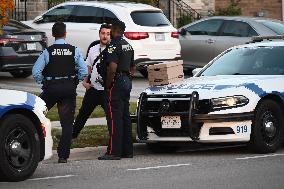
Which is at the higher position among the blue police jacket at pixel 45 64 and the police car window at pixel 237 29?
the blue police jacket at pixel 45 64

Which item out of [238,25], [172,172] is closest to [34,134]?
[172,172]

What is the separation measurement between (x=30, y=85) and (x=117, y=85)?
30.6ft

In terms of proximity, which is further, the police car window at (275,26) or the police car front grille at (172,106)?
the police car window at (275,26)

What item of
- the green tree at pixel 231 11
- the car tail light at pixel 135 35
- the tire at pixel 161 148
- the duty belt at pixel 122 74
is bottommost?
the tire at pixel 161 148

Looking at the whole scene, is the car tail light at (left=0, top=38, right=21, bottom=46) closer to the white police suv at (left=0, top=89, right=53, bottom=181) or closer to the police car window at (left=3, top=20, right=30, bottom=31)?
the police car window at (left=3, top=20, right=30, bottom=31)

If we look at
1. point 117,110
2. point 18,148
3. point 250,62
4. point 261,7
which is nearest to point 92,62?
point 117,110

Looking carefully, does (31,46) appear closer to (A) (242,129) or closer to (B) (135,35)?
(B) (135,35)

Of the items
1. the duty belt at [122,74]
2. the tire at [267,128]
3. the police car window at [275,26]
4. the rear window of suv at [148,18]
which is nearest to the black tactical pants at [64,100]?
the duty belt at [122,74]

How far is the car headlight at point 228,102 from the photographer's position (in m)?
13.8

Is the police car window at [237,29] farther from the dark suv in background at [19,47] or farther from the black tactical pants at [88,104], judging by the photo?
the black tactical pants at [88,104]

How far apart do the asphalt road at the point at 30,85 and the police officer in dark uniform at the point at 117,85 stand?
6713 mm

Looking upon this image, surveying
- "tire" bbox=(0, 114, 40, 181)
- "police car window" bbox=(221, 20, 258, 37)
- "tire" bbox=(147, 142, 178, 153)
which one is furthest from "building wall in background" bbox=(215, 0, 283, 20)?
"tire" bbox=(0, 114, 40, 181)

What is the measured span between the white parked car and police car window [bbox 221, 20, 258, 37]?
1455mm

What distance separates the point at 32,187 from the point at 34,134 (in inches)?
34.1
